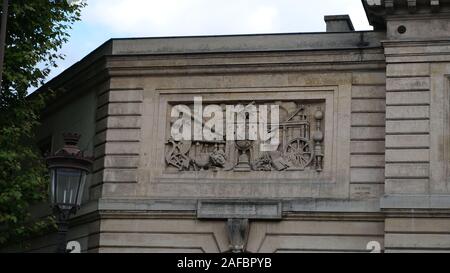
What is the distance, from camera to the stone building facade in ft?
77.4

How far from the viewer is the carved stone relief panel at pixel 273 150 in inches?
976

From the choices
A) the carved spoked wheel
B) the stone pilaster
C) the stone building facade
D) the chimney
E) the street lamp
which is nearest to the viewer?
the street lamp

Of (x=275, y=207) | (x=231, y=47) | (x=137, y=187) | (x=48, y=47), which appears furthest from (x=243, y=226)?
(x=48, y=47)

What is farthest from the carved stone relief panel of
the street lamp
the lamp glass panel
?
the lamp glass panel

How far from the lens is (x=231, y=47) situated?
2572 cm

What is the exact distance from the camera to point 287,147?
2494cm

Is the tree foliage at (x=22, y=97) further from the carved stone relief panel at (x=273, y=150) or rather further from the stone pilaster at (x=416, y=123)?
the stone pilaster at (x=416, y=123)

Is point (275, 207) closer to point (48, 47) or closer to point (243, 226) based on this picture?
point (243, 226)

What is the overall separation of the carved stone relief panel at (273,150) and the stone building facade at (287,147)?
0.03 m

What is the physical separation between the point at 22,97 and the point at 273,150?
19.9 feet

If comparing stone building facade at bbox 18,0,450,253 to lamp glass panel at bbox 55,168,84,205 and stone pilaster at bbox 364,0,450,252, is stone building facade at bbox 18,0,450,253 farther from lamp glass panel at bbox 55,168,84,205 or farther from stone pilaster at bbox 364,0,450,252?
lamp glass panel at bbox 55,168,84,205

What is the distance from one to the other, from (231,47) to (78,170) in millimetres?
9794

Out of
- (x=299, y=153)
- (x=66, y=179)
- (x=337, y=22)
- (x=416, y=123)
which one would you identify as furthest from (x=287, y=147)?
(x=66, y=179)

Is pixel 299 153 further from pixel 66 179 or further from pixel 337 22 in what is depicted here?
pixel 66 179
